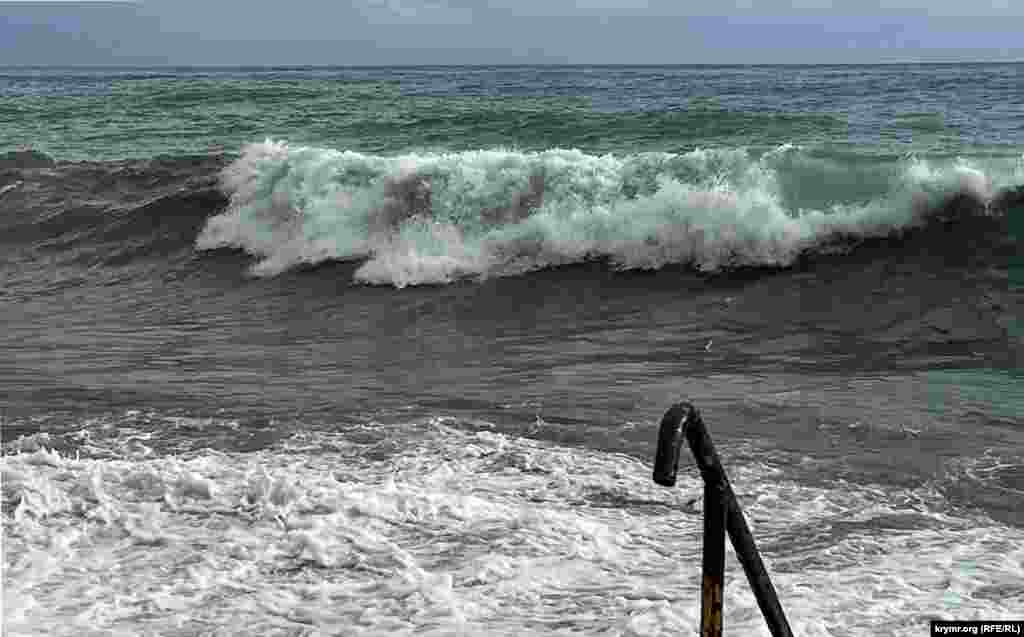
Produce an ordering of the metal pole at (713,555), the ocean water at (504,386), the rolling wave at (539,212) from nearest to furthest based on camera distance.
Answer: the metal pole at (713,555)
the ocean water at (504,386)
the rolling wave at (539,212)

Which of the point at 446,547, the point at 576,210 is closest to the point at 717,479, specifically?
the point at 446,547

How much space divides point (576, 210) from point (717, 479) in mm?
9783

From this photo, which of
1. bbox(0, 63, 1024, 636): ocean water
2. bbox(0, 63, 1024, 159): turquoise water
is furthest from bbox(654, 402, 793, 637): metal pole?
bbox(0, 63, 1024, 159): turquoise water

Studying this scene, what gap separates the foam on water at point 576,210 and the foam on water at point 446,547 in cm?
550

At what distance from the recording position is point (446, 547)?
4348mm

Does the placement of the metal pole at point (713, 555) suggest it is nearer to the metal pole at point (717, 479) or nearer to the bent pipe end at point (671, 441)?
the metal pole at point (717, 479)

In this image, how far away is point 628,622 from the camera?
12.0ft

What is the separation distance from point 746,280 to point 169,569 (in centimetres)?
682

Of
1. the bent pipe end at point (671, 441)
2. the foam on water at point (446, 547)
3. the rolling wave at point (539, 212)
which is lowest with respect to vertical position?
the foam on water at point (446, 547)

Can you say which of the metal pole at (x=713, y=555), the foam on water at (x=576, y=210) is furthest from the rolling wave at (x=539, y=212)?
the metal pole at (x=713, y=555)

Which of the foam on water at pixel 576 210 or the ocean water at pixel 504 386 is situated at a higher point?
the foam on water at pixel 576 210

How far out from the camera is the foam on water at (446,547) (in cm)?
374

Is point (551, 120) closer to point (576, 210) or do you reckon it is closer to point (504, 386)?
point (576, 210)

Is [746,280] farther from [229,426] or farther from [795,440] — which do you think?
[229,426]
